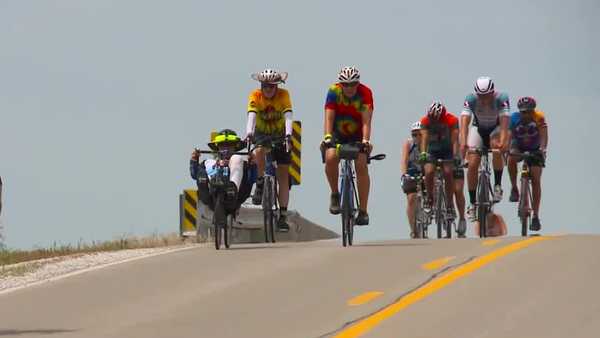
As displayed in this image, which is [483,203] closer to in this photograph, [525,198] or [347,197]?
[525,198]

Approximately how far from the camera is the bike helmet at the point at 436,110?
2550 centimetres

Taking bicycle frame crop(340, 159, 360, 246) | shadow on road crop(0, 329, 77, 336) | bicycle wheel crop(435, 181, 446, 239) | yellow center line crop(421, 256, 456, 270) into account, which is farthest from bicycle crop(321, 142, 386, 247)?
shadow on road crop(0, 329, 77, 336)

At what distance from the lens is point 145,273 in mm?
18375

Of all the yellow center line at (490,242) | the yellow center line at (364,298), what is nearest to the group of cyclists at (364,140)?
the yellow center line at (490,242)

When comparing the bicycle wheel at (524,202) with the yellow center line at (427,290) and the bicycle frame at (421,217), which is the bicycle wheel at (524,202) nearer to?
the bicycle frame at (421,217)

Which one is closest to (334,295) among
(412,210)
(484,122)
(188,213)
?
(484,122)

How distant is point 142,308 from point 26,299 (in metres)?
1.80

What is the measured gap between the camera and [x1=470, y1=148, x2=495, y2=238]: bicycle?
25.3 metres

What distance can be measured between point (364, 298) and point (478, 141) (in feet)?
34.8

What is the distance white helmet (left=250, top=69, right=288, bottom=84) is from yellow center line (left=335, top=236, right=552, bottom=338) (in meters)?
4.45

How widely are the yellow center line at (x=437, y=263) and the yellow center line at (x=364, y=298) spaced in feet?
7.26

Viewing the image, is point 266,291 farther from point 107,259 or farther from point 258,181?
point 258,181

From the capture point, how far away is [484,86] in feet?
81.4

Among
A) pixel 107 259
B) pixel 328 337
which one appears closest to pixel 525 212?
pixel 107 259
